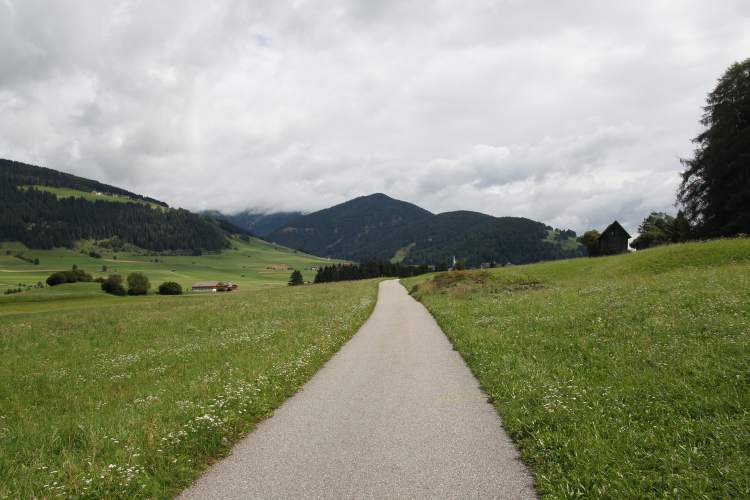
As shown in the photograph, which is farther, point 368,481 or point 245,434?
point 245,434

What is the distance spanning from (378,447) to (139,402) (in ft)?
23.0

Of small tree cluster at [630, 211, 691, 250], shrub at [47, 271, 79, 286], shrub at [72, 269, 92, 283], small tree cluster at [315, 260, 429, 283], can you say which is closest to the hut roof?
small tree cluster at [630, 211, 691, 250]

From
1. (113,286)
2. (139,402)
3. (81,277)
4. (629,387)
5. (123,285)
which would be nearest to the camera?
(629,387)

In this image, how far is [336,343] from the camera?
18297 mm

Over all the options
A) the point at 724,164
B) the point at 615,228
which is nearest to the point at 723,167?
the point at 724,164

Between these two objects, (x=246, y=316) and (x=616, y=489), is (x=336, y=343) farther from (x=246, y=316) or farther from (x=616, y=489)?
(x=246, y=316)

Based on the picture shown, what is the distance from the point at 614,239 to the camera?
7150cm

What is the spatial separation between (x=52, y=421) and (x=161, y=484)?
5755mm

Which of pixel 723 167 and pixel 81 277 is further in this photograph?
pixel 81 277

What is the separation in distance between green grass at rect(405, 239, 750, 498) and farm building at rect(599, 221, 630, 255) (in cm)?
5498

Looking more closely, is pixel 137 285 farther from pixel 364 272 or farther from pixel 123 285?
pixel 364 272

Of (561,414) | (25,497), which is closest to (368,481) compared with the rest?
(561,414)

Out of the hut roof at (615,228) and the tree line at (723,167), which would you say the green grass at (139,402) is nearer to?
the tree line at (723,167)

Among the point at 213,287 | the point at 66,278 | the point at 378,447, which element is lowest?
the point at 213,287
